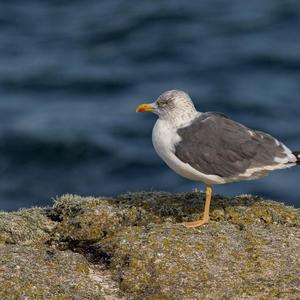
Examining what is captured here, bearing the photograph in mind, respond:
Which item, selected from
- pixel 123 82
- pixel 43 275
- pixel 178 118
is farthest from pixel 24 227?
pixel 123 82

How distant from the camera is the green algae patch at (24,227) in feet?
30.7

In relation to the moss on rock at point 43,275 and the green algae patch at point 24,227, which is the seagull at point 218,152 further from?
the moss on rock at point 43,275

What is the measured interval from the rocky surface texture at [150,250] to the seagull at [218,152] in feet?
1.41

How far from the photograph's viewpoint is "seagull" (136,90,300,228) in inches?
383

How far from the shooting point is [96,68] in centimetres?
2552

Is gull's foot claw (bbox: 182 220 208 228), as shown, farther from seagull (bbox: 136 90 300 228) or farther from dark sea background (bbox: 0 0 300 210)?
dark sea background (bbox: 0 0 300 210)

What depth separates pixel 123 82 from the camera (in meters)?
24.9

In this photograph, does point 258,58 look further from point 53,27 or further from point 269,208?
point 269,208

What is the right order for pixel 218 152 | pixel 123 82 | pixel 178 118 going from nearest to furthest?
pixel 218 152 < pixel 178 118 < pixel 123 82

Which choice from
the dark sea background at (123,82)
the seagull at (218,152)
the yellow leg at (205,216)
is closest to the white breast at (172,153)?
the seagull at (218,152)

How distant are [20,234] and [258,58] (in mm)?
17325

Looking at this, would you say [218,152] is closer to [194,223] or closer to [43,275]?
[194,223]

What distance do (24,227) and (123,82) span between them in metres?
15.7

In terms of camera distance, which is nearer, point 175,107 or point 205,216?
point 205,216
